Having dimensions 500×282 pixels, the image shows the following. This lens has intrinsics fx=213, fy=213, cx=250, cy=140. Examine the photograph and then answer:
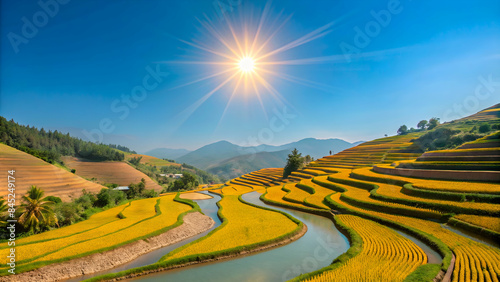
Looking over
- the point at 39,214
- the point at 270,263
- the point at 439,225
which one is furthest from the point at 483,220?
the point at 39,214

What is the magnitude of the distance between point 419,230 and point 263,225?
13869mm

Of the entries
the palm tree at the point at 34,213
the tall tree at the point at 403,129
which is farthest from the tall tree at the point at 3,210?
the tall tree at the point at 403,129

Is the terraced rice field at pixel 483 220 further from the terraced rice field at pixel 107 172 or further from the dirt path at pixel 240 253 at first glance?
the terraced rice field at pixel 107 172

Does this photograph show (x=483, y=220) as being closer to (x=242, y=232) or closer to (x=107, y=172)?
(x=242, y=232)

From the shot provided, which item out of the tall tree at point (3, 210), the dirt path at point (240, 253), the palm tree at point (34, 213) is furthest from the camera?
the palm tree at point (34, 213)

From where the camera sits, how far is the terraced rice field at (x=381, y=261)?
1191 cm

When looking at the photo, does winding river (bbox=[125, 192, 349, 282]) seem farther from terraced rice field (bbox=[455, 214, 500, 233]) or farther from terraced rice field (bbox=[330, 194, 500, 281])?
terraced rice field (bbox=[455, 214, 500, 233])

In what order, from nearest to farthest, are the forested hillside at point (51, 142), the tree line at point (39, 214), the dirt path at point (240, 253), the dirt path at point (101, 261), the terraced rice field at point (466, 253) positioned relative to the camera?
1. the terraced rice field at point (466, 253)
2. the dirt path at point (101, 261)
3. the dirt path at point (240, 253)
4. the tree line at point (39, 214)
5. the forested hillside at point (51, 142)

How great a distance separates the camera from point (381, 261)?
13.4 metres

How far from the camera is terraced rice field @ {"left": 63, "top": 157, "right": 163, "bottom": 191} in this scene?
252 feet

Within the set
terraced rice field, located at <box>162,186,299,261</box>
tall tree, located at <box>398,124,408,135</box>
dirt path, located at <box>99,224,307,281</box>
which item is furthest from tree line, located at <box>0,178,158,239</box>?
tall tree, located at <box>398,124,408,135</box>

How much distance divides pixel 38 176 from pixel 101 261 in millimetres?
36398

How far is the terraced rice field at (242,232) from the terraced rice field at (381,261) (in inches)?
271

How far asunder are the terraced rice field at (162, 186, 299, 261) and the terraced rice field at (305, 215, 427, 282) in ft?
22.6
